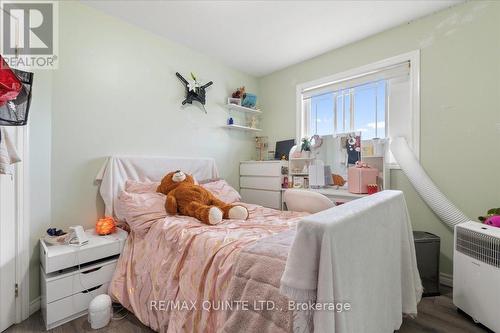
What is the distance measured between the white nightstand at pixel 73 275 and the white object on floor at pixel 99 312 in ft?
0.57

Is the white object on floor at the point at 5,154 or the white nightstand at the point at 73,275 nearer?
the white object on floor at the point at 5,154

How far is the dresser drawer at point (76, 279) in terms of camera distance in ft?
5.21

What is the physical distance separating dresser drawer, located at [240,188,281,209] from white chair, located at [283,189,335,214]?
537mm

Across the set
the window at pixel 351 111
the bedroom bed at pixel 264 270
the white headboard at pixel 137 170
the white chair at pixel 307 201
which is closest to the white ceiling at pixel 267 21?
the window at pixel 351 111

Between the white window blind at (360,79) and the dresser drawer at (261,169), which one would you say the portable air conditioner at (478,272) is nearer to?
the white window blind at (360,79)

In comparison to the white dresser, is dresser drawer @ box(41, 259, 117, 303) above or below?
below

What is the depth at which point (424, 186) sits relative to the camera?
2.23 m

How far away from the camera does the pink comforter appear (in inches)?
50.2

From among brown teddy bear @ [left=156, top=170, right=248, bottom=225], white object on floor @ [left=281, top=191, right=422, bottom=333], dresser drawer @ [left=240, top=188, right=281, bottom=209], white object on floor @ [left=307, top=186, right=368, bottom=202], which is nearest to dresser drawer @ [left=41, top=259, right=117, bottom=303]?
brown teddy bear @ [left=156, top=170, right=248, bottom=225]

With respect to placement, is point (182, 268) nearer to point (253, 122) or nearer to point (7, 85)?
point (7, 85)

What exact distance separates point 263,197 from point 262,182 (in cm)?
21

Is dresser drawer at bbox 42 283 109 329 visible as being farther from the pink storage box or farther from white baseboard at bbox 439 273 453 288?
white baseboard at bbox 439 273 453 288

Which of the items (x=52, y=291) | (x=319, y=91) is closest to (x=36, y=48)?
(x=52, y=291)

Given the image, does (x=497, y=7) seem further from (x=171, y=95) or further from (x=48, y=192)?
(x=48, y=192)
